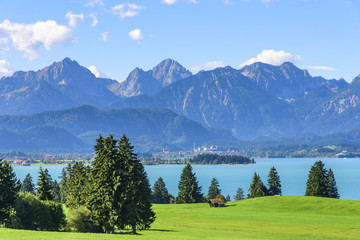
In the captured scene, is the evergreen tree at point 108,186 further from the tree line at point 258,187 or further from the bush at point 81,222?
the tree line at point 258,187

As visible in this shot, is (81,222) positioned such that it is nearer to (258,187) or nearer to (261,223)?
(261,223)

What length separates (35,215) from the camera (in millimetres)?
65312

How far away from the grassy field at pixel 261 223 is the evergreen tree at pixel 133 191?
99.5 inches

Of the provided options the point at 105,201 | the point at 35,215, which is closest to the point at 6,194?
the point at 35,215

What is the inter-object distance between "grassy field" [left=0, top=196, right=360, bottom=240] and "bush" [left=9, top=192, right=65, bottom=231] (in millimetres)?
11020

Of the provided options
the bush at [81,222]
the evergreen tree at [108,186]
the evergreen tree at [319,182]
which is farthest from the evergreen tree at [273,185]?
the evergreen tree at [108,186]

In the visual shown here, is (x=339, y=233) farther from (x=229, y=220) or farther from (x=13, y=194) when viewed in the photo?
(x=13, y=194)

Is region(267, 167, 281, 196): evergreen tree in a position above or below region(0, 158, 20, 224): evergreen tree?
below

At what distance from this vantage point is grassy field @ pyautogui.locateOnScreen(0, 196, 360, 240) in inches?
2088

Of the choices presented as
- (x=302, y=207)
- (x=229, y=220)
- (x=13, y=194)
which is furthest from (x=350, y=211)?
(x=13, y=194)

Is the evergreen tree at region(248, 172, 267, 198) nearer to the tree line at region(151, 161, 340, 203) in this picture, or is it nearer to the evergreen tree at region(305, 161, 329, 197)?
the tree line at region(151, 161, 340, 203)

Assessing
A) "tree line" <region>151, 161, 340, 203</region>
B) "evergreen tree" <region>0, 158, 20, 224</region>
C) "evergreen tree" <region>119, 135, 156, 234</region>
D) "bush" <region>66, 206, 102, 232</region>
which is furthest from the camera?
"tree line" <region>151, 161, 340, 203</region>

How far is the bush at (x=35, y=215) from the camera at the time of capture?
62.5 meters

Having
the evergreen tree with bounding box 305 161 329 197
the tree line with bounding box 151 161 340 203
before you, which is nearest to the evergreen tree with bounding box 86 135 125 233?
the tree line with bounding box 151 161 340 203
